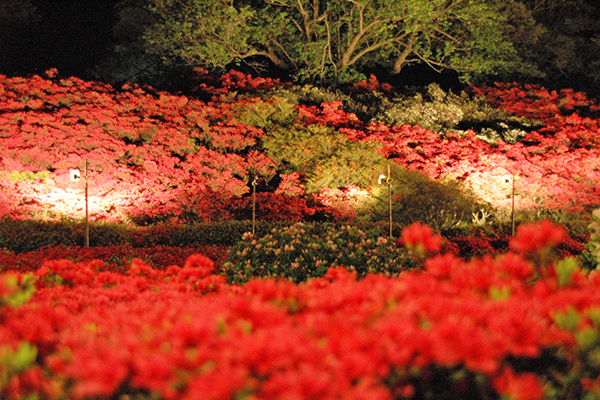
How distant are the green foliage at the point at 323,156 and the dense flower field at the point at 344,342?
7480mm

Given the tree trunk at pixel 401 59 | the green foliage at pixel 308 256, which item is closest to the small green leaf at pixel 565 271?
the green foliage at pixel 308 256

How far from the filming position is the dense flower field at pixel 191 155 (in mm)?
8273

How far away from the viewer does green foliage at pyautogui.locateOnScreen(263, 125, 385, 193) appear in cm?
909

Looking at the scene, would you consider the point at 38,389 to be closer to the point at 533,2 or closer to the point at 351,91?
the point at 351,91

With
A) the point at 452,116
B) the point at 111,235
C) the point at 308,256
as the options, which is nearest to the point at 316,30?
the point at 452,116

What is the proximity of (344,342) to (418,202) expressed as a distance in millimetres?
8142

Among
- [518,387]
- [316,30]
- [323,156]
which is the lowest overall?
[518,387]

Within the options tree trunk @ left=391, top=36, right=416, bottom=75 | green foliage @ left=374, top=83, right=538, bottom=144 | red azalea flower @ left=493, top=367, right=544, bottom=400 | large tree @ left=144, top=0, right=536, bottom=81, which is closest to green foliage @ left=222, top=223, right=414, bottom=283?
red azalea flower @ left=493, top=367, right=544, bottom=400

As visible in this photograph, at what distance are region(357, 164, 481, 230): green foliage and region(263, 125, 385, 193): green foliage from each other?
1.48 feet

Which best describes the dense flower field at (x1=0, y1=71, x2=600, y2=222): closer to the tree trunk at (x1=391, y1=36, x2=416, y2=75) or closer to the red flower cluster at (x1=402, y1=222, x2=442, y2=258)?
the tree trunk at (x1=391, y1=36, x2=416, y2=75)

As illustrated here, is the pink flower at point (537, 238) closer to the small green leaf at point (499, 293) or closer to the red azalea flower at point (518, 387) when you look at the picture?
the small green leaf at point (499, 293)

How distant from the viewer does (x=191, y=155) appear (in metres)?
9.23

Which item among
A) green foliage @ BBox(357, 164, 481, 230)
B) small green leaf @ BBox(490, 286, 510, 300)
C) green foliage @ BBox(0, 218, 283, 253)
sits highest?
small green leaf @ BBox(490, 286, 510, 300)

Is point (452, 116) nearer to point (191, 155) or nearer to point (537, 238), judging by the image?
point (191, 155)
